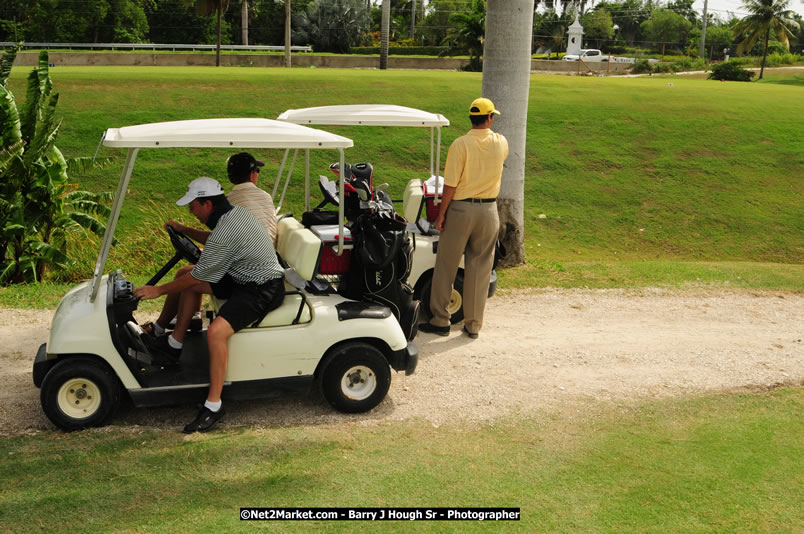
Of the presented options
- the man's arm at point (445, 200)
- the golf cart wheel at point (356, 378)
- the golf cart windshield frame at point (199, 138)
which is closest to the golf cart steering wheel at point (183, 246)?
the golf cart windshield frame at point (199, 138)

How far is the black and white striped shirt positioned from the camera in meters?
4.92

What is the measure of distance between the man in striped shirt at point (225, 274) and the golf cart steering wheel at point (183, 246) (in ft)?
0.82

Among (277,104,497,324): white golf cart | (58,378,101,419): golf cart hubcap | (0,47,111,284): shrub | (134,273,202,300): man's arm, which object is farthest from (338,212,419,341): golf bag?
(0,47,111,284): shrub

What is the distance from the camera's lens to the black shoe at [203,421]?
487cm

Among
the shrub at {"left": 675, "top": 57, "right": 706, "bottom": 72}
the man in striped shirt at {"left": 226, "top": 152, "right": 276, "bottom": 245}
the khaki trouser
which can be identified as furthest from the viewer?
the shrub at {"left": 675, "top": 57, "right": 706, "bottom": 72}

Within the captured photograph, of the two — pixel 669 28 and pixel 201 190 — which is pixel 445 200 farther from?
pixel 669 28

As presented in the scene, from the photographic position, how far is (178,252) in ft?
17.1

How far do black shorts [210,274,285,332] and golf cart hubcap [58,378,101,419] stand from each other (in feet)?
2.98

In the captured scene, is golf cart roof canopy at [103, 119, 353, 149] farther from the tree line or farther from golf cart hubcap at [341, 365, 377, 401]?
the tree line

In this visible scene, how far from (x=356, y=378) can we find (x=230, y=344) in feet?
2.93

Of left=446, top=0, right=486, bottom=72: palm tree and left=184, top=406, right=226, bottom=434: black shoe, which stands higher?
left=446, top=0, right=486, bottom=72: palm tree

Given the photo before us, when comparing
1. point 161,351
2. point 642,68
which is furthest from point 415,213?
point 642,68

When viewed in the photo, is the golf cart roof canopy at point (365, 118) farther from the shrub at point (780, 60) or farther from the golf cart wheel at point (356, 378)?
the shrub at point (780, 60)

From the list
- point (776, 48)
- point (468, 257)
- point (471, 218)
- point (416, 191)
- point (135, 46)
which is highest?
point (776, 48)
